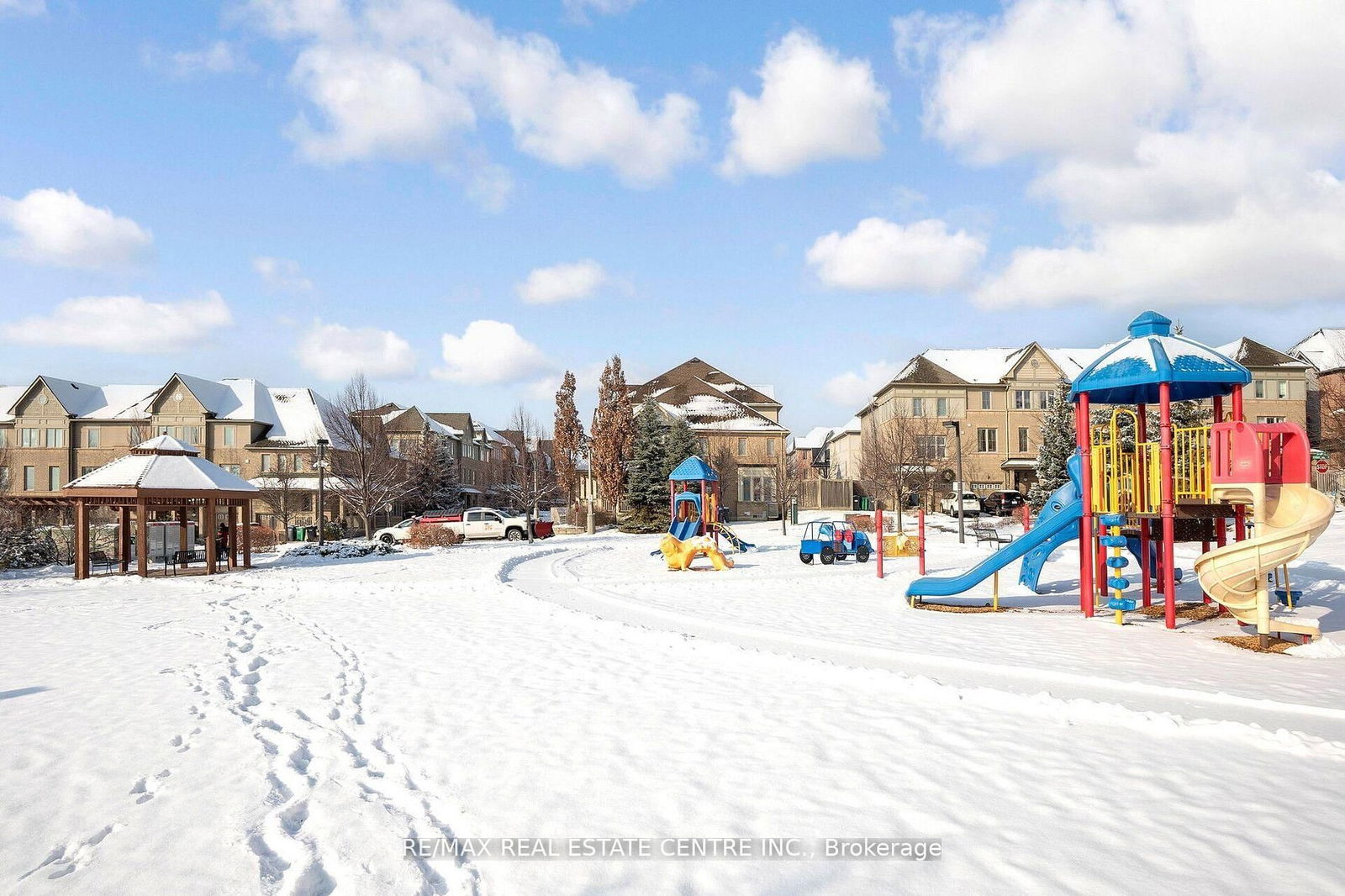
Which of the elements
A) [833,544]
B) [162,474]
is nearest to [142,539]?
[162,474]

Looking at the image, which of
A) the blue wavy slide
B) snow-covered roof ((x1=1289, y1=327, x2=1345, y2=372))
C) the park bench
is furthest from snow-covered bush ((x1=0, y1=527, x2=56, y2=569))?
snow-covered roof ((x1=1289, y1=327, x2=1345, y2=372))

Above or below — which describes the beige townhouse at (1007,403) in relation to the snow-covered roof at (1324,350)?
below

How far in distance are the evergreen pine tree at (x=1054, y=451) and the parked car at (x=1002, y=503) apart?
2797 mm

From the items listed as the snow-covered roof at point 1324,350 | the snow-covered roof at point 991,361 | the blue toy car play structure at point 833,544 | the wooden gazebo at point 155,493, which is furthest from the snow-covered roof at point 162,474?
the snow-covered roof at point 1324,350

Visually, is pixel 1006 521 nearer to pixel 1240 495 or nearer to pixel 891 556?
pixel 891 556

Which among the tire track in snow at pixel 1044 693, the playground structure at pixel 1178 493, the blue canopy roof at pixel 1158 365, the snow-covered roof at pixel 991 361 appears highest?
the snow-covered roof at pixel 991 361

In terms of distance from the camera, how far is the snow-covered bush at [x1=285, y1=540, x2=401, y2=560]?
28.2m

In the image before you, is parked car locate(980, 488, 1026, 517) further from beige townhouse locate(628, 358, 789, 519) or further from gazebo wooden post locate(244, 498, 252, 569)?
gazebo wooden post locate(244, 498, 252, 569)

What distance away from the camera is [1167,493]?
39.6ft

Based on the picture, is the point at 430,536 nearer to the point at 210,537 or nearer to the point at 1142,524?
the point at 210,537

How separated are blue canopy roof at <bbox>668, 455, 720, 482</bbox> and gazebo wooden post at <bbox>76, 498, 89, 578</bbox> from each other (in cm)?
1659

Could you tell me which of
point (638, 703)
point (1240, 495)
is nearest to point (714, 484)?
point (1240, 495)

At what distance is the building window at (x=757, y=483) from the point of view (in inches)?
2098

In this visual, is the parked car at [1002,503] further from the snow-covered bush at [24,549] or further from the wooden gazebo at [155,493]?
the snow-covered bush at [24,549]
